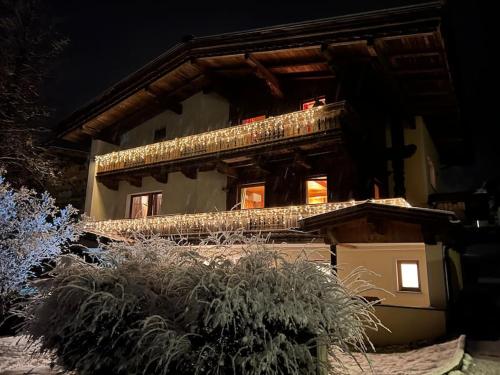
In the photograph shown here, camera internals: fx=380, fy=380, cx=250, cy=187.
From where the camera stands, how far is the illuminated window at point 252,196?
16984 mm

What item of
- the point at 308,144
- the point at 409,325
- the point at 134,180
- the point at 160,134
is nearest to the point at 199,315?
the point at 409,325

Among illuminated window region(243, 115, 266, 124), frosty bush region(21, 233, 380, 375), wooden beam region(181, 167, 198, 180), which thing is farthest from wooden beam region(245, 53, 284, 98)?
frosty bush region(21, 233, 380, 375)

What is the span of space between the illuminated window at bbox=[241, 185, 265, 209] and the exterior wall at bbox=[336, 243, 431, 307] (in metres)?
5.00

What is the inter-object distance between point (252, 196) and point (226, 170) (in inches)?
67.7

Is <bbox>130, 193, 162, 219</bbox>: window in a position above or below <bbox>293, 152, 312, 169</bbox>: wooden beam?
below

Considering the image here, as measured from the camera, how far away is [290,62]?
49.8ft

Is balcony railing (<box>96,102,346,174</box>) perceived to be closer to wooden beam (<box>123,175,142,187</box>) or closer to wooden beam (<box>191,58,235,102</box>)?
wooden beam (<box>123,175,142,187</box>)

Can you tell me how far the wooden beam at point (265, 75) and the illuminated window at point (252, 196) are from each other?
4.17 m

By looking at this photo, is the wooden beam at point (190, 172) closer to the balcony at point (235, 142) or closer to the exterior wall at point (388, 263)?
the balcony at point (235, 142)

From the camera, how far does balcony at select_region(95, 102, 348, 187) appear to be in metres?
13.4

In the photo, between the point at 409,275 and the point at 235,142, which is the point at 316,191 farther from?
the point at 409,275

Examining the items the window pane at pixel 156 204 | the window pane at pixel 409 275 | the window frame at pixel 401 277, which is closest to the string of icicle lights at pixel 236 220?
the window frame at pixel 401 277

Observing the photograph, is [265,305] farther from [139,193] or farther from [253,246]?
[139,193]

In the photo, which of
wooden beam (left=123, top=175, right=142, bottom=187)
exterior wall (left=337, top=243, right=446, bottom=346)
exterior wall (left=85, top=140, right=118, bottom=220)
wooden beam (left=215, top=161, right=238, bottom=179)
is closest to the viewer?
exterior wall (left=337, top=243, right=446, bottom=346)
